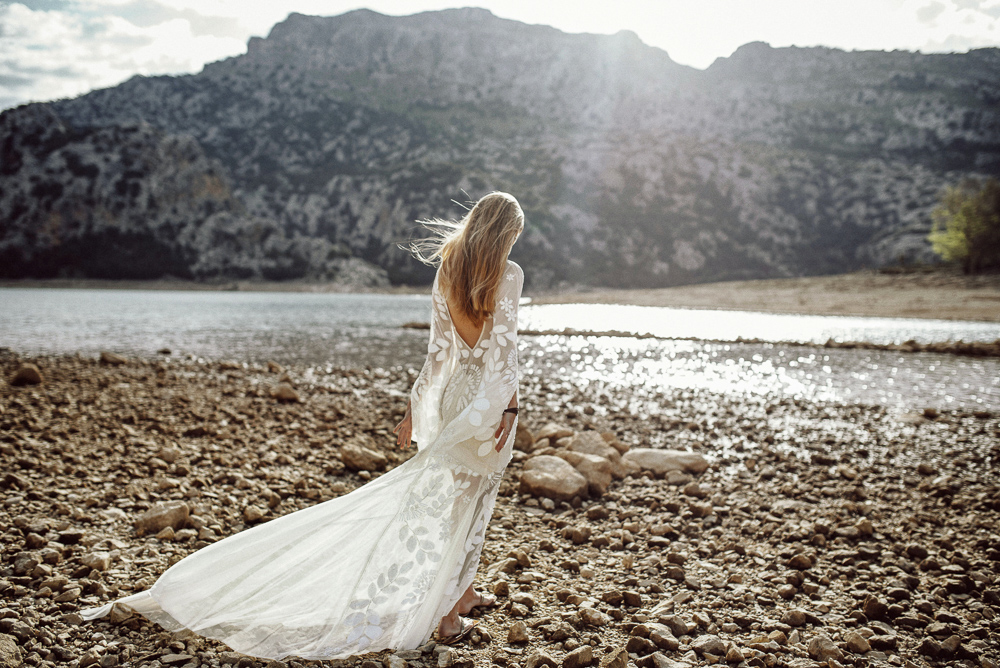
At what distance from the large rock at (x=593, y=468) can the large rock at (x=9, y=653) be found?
17.3ft

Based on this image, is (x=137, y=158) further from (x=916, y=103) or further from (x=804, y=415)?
(x=916, y=103)

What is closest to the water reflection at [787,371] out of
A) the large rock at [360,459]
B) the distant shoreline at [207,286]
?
the large rock at [360,459]

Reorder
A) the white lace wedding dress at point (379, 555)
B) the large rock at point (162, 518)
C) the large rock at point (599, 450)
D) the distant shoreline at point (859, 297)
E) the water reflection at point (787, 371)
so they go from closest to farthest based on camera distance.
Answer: the white lace wedding dress at point (379, 555) → the large rock at point (162, 518) → the large rock at point (599, 450) → the water reflection at point (787, 371) → the distant shoreline at point (859, 297)

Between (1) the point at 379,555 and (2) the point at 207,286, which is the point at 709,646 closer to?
(1) the point at 379,555

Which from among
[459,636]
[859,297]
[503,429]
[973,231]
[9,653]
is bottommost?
[459,636]

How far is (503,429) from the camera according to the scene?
3.62m

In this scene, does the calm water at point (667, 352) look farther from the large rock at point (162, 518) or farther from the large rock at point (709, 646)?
the large rock at point (162, 518)

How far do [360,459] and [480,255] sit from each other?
4693mm

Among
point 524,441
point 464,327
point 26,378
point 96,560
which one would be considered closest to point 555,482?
point 524,441

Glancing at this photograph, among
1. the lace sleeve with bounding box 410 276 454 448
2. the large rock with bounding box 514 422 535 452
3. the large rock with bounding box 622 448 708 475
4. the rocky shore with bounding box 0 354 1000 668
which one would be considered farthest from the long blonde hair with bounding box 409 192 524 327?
the large rock with bounding box 514 422 535 452

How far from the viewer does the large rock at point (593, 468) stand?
6.63 meters

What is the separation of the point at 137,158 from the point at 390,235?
66.9 metres

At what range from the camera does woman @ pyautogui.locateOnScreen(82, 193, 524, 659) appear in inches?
131

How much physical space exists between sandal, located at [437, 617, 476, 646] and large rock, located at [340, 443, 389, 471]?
3.77 metres
